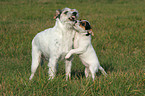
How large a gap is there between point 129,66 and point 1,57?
3782 millimetres

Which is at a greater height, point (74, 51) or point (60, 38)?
point (60, 38)

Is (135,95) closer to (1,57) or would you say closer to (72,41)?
(72,41)

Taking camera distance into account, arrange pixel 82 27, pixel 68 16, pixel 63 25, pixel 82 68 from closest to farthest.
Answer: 1. pixel 68 16
2. pixel 63 25
3. pixel 82 27
4. pixel 82 68

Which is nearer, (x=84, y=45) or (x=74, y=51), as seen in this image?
(x=74, y=51)

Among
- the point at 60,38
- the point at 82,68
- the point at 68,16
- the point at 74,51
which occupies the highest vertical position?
the point at 68,16

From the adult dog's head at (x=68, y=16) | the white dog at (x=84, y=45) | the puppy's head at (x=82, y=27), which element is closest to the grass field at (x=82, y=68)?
the white dog at (x=84, y=45)

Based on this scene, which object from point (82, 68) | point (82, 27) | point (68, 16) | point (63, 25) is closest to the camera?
point (68, 16)

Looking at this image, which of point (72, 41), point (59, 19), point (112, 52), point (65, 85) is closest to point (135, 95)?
point (65, 85)

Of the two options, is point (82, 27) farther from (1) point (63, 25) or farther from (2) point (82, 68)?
(2) point (82, 68)

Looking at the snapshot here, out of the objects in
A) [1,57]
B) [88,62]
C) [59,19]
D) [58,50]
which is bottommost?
[1,57]

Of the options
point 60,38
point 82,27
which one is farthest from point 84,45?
point 60,38

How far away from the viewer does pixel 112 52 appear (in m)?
7.00

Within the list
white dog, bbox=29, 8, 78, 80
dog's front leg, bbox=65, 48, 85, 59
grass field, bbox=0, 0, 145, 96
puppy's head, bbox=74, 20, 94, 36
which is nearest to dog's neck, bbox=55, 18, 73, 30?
white dog, bbox=29, 8, 78, 80

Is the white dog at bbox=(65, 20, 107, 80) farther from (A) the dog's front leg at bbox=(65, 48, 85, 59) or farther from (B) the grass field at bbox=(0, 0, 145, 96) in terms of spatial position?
(B) the grass field at bbox=(0, 0, 145, 96)
